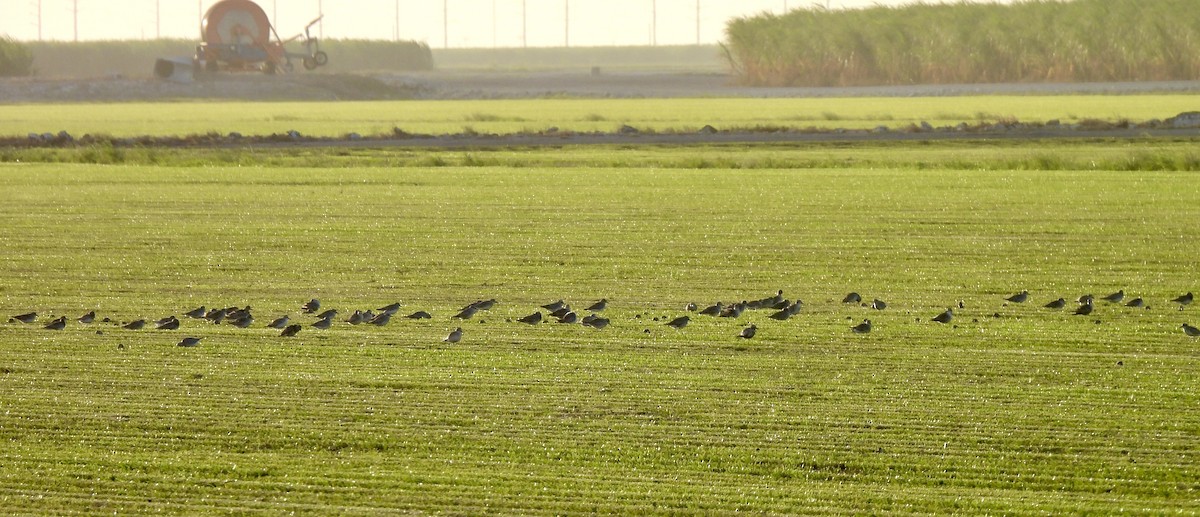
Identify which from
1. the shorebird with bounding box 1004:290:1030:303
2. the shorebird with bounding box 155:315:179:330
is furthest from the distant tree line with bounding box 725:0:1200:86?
the shorebird with bounding box 155:315:179:330

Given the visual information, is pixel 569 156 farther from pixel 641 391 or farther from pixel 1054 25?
pixel 1054 25

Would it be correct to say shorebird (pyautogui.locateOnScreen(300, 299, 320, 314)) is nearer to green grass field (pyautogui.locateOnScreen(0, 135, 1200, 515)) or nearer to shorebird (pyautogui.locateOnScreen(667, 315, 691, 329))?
green grass field (pyautogui.locateOnScreen(0, 135, 1200, 515))

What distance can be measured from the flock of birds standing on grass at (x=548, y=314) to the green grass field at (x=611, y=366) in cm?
11

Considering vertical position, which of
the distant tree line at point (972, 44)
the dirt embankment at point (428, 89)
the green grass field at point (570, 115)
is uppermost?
the distant tree line at point (972, 44)

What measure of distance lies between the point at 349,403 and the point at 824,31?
2564 inches

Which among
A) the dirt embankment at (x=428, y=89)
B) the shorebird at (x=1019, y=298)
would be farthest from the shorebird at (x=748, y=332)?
the dirt embankment at (x=428, y=89)

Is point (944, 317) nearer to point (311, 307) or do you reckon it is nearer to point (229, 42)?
point (311, 307)

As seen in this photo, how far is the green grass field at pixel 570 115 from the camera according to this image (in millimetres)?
35344

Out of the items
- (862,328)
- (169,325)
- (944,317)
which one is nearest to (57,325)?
(169,325)

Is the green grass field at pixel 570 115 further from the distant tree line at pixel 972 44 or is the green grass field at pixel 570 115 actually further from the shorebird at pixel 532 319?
the shorebird at pixel 532 319

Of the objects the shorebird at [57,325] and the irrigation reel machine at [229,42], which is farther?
the irrigation reel machine at [229,42]

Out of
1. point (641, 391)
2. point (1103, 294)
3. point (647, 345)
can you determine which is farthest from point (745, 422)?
point (1103, 294)

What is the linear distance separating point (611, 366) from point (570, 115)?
3396 cm

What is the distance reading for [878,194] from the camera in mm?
17719
